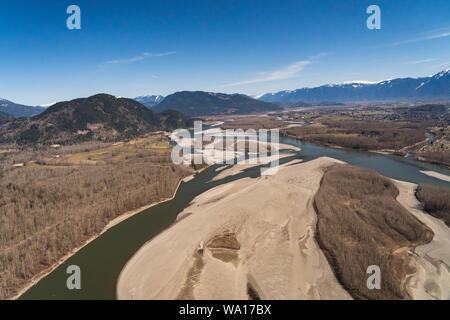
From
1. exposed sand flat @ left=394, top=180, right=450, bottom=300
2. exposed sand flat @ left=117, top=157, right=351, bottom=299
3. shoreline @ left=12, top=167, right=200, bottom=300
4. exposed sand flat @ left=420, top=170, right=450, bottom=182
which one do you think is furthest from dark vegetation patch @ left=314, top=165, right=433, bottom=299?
shoreline @ left=12, top=167, right=200, bottom=300

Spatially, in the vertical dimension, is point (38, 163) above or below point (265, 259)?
above

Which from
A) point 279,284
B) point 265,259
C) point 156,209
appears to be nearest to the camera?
point 279,284

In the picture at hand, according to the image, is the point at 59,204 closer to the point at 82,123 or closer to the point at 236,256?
the point at 236,256

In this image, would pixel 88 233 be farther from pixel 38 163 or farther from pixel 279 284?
pixel 38 163

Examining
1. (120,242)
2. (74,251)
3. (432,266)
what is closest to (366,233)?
(432,266)

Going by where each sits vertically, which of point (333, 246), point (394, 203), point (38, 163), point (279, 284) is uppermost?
point (38, 163)

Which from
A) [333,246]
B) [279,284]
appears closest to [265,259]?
[279,284]

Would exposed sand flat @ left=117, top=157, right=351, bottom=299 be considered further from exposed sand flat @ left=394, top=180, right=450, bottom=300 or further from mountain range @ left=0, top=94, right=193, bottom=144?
mountain range @ left=0, top=94, right=193, bottom=144
